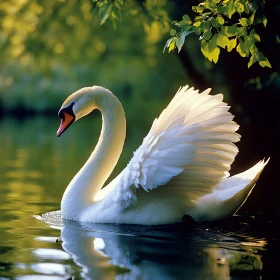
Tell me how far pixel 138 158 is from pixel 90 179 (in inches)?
55.8

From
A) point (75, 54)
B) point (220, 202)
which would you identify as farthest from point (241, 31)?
Answer: point (75, 54)

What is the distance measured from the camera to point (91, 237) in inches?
293

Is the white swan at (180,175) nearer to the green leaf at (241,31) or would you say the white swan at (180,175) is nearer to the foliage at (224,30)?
the foliage at (224,30)

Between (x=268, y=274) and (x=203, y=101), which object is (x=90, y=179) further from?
(x=268, y=274)

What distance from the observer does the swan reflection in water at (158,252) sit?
5973 millimetres

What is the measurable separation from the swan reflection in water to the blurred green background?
236 centimetres

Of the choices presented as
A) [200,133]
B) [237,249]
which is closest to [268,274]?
[237,249]

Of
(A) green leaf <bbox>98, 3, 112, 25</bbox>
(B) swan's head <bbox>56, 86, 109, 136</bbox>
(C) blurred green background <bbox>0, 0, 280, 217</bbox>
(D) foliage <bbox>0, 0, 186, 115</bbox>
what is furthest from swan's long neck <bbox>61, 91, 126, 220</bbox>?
(D) foliage <bbox>0, 0, 186, 115</bbox>

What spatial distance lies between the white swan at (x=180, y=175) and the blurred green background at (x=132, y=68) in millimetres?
1718

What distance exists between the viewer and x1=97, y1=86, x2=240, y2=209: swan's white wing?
7363 mm

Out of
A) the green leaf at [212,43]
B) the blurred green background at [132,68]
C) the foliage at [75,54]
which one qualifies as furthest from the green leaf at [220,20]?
the foliage at [75,54]

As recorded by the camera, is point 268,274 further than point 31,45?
No

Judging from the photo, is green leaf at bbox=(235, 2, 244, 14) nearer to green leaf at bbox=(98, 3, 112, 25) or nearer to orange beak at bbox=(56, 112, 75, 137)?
green leaf at bbox=(98, 3, 112, 25)

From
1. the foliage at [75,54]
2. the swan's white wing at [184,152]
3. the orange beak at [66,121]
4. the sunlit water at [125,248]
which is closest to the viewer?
the sunlit water at [125,248]
